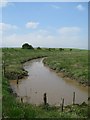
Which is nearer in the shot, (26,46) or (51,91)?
(51,91)

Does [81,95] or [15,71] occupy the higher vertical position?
[15,71]

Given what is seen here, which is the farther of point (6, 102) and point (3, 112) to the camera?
point (6, 102)

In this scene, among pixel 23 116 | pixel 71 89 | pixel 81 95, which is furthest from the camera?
pixel 71 89

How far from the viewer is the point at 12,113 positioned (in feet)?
48.2

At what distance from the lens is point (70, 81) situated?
38.5m

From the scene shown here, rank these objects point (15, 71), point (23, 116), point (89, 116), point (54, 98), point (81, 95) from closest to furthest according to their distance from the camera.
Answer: point (23, 116), point (89, 116), point (54, 98), point (81, 95), point (15, 71)

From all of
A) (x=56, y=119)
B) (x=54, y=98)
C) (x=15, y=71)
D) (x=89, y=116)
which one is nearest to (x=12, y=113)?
(x=56, y=119)

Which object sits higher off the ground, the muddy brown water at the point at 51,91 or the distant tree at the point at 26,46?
the distant tree at the point at 26,46

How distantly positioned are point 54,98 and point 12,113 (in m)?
13.3

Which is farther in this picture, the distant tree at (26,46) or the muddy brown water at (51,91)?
the distant tree at (26,46)

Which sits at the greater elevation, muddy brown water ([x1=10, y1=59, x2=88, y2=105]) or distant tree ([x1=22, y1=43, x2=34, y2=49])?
distant tree ([x1=22, y1=43, x2=34, y2=49])

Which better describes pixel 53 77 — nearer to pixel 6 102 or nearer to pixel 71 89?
pixel 71 89

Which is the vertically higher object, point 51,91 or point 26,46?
point 26,46

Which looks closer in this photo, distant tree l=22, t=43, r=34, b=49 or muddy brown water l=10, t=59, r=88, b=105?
muddy brown water l=10, t=59, r=88, b=105
